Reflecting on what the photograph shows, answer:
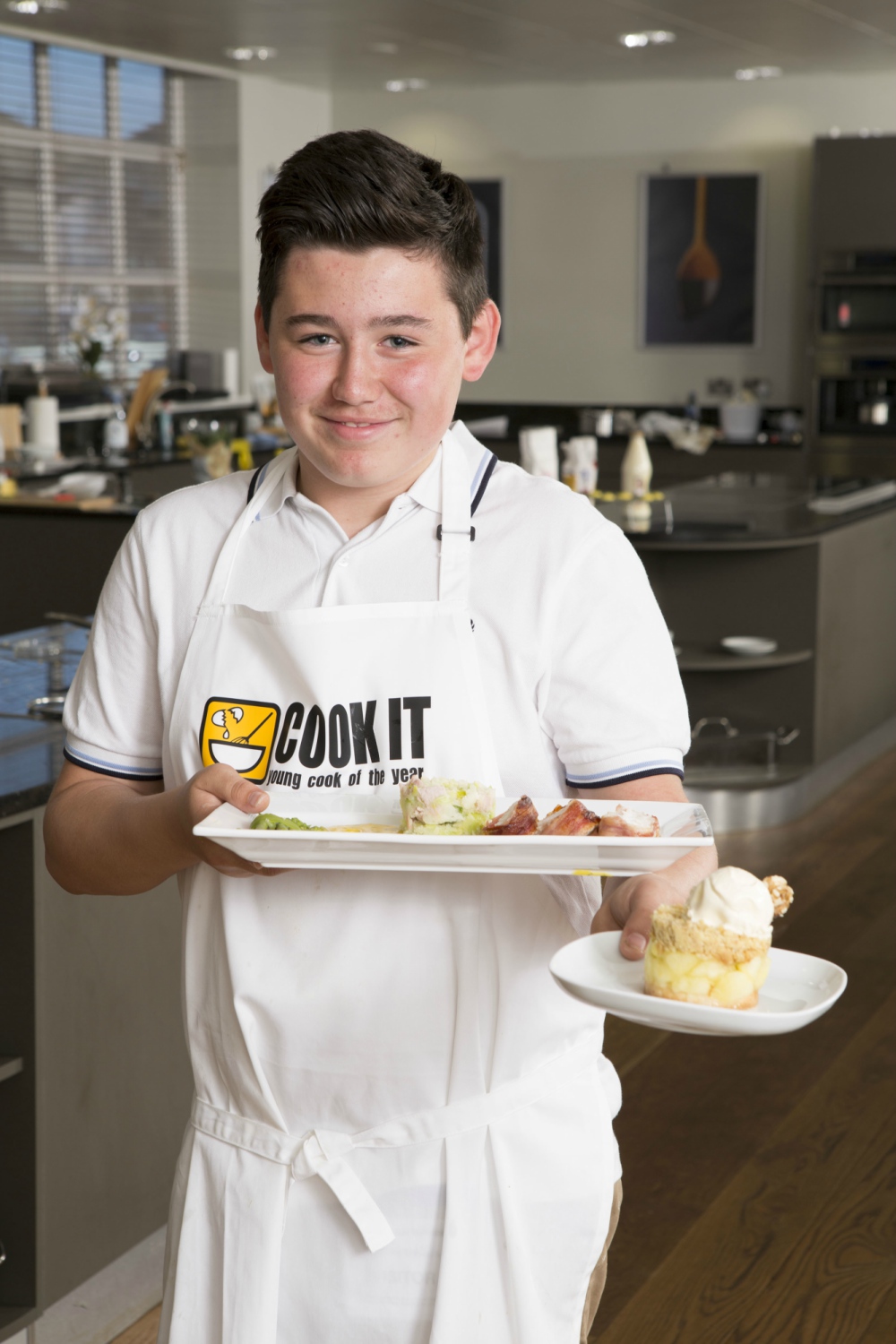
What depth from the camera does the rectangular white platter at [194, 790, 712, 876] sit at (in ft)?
3.53

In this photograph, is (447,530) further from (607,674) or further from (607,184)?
(607,184)

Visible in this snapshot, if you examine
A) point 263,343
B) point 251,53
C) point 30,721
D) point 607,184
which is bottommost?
point 30,721

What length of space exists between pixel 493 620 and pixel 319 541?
0.56ft

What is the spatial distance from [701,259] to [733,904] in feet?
28.3

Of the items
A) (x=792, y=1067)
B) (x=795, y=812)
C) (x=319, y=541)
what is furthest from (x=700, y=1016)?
(x=795, y=812)

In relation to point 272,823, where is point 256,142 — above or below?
above

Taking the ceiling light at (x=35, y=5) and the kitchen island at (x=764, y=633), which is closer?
the kitchen island at (x=764, y=633)

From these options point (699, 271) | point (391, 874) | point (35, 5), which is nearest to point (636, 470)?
point (35, 5)

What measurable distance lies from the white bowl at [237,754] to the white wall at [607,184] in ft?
27.4

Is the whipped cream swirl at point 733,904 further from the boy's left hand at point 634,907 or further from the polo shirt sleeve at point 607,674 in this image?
the polo shirt sleeve at point 607,674

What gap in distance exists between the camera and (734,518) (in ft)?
17.5

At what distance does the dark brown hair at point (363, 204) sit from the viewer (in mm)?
1134

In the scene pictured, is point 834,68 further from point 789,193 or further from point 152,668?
point 152,668

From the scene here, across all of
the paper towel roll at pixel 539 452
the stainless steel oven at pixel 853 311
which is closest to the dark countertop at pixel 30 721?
the paper towel roll at pixel 539 452
